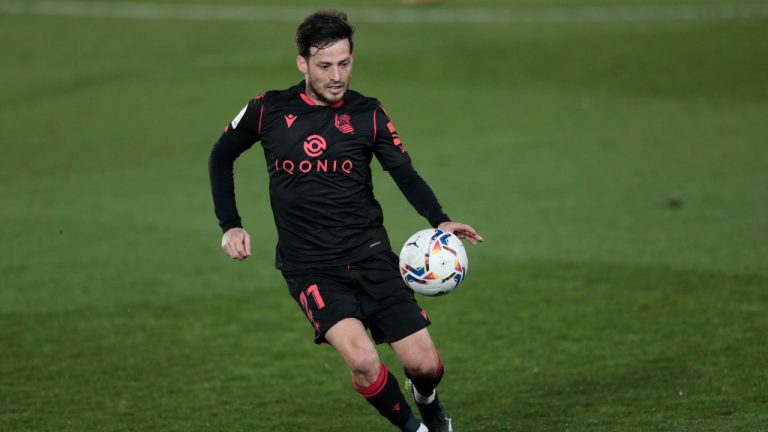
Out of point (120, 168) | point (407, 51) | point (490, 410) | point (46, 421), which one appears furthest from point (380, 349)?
point (407, 51)

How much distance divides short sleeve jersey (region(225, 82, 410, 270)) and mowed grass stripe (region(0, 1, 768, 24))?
22843 mm

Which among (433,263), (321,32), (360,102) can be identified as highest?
(321,32)

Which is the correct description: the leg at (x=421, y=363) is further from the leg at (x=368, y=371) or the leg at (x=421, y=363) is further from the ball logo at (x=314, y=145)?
the ball logo at (x=314, y=145)

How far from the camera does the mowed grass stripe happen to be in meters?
29.7

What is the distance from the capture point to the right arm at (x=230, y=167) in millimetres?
7133

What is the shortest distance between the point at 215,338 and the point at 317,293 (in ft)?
11.3

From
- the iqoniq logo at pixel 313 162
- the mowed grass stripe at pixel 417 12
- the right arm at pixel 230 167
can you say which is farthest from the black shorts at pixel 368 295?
the mowed grass stripe at pixel 417 12

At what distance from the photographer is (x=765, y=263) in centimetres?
1181

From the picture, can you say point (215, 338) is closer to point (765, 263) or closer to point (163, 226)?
point (163, 226)

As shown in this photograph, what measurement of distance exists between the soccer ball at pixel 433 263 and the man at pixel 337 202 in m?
0.10

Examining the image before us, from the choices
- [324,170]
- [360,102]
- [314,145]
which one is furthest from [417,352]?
[360,102]

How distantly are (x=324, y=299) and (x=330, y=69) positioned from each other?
4.37 feet

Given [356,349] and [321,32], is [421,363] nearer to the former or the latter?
[356,349]

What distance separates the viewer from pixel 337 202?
7105 millimetres
